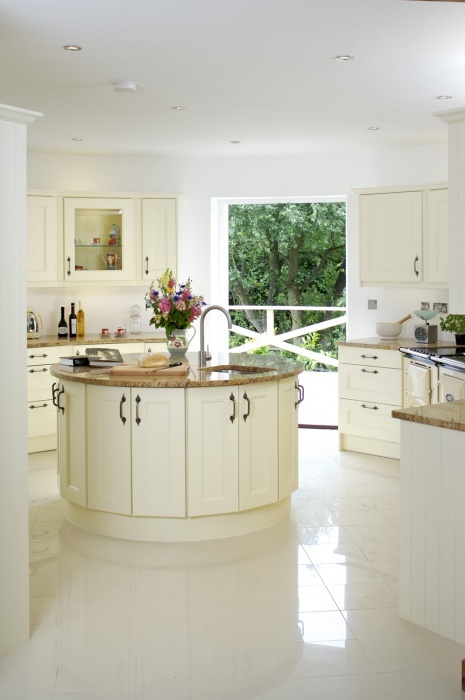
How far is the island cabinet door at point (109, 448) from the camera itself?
14.5ft

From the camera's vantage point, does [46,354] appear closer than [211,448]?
No

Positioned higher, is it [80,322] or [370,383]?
[80,322]

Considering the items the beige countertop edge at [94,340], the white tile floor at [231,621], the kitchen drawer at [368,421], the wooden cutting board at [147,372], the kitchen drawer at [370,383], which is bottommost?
the white tile floor at [231,621]

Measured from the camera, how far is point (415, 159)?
23.1 feet

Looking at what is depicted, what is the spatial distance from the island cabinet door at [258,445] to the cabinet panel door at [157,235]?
3110mm

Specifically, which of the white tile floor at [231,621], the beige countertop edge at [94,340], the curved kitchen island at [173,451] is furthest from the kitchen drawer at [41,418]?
the curved kitchen island at [173,451]

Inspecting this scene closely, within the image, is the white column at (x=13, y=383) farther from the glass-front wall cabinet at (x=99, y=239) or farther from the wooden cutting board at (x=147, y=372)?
the glass-front wall cabinet at (x=99, y=239)

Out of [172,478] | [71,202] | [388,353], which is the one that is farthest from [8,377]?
[71,202]

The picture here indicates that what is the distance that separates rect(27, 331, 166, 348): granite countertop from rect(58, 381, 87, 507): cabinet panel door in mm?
1996

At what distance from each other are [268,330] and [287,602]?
15.0ft

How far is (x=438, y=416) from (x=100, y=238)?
4854 mm

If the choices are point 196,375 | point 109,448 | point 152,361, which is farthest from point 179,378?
point 109,448

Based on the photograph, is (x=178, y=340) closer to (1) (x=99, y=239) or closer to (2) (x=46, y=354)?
(2) (x=46, y=354)

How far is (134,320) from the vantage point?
7.58 metres
